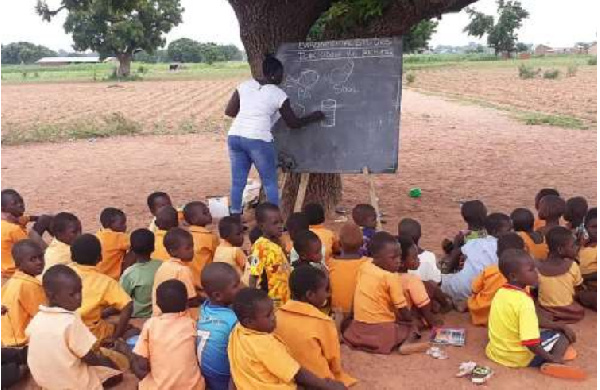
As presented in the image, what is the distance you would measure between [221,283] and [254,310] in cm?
42

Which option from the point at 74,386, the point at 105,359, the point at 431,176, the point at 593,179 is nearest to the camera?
the point at 74,386

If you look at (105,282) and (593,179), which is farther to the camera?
(593,179)

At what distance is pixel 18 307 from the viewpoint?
4.24 meters

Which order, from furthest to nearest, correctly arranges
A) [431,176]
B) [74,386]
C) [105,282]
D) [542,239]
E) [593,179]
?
[431,176] → [593,179] → [542,239] → [105,282] → [74,386]

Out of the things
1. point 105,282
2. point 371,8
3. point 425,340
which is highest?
point 371,8

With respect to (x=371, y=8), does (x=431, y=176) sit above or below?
below

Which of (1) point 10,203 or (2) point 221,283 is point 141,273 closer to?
(2) point 221,283

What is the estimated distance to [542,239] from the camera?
5.25 m

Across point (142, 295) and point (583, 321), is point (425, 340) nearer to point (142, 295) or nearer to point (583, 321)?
point (583, 321)

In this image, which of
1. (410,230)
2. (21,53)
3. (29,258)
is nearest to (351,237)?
(410,230)

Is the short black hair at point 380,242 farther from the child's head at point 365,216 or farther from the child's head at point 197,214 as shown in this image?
the child's head at point 197,214

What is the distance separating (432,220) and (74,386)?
16.9 ft

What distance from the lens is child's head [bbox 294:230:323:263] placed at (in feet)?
14.8

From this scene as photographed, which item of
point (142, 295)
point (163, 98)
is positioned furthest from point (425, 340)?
point (163, 98)
